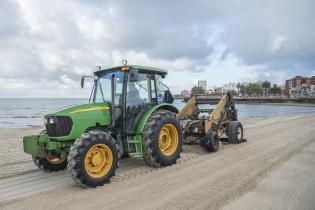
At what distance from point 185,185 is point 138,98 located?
2.44 m

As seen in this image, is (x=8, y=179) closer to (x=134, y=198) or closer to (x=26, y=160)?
(x=26, y=160)

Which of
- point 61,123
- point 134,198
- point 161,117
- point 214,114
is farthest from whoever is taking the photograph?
point 214,114

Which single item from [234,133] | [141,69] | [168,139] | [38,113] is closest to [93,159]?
[168,139]

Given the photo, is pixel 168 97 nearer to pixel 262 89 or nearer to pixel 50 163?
pixel 50 163

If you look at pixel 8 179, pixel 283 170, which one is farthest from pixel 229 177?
pixel 8 179

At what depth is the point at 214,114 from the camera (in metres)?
10.4

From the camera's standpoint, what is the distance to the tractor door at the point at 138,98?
7352 millimetres

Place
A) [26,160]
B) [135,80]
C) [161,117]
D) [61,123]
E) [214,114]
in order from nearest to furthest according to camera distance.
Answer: [61,123]
[135,80]
[161,117]
[26,160]
[214,114]

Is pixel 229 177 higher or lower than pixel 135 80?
lower

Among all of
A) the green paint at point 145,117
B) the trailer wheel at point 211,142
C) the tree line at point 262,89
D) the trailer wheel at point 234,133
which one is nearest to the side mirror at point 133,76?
the green paint at point 145,117

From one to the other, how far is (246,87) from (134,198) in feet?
571

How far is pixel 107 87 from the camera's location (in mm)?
7590

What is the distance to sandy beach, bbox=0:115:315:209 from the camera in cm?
513

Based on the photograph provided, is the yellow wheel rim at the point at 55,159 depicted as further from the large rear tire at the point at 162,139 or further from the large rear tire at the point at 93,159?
the large rear tire at the point at 162,139
